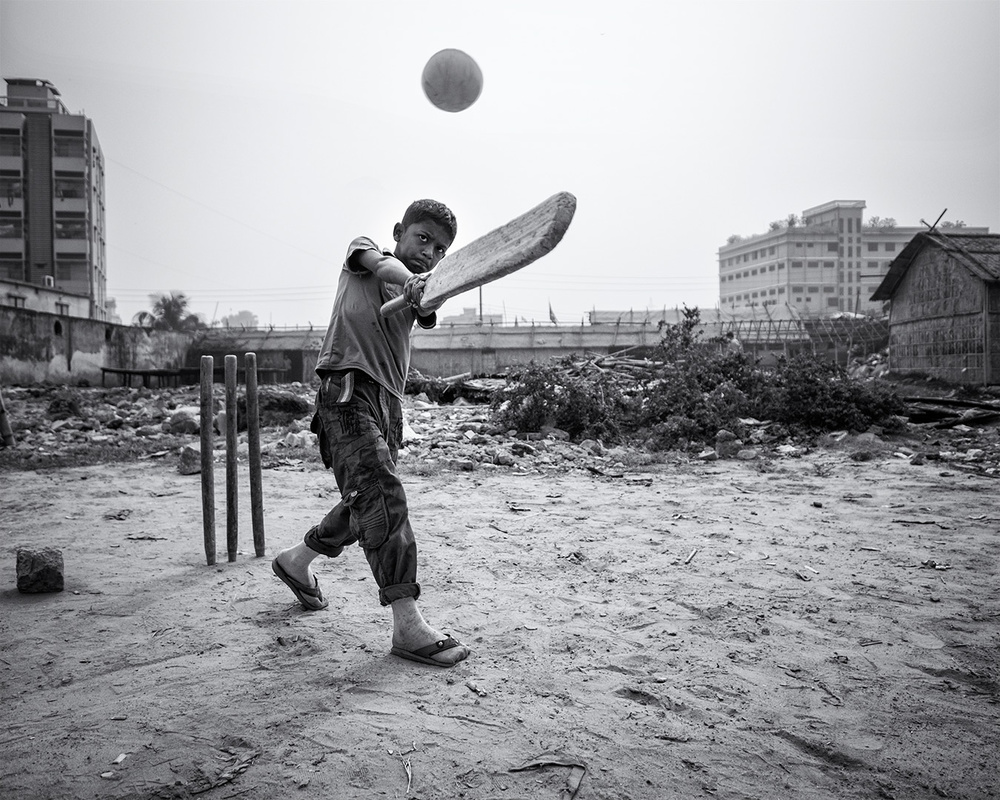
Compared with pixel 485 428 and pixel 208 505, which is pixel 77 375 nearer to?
pixel 485 428

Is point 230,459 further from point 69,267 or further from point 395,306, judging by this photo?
point 69,267

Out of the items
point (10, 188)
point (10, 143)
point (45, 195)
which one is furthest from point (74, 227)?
point (10, 143)

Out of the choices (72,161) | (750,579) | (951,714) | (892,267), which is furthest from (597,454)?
(72,161)

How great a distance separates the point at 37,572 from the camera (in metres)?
2.94

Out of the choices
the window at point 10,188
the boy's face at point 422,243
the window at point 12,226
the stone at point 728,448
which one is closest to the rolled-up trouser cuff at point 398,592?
the boy's face at point 422,243

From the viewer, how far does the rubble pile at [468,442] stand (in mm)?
7086

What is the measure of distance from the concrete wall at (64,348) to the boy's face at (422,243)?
19.4m

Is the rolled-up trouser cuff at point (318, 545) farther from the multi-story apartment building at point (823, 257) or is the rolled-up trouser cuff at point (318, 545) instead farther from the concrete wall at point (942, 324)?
the multi-story apartment building at point (823, 257)

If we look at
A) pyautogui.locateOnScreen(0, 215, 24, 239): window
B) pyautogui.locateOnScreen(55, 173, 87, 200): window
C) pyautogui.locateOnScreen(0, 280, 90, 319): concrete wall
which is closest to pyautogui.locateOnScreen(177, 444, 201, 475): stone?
pyautogui.locateOnScreen(0, 280, 90, 319): concrete wall

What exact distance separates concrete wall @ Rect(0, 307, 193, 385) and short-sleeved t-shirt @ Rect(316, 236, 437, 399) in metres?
19.3

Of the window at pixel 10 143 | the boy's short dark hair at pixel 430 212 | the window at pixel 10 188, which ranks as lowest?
the boy's short dark hair at pixel 430 212

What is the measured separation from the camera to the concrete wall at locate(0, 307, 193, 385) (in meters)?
17.8

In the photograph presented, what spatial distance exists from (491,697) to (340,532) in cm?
93

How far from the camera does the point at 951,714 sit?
185 cm
